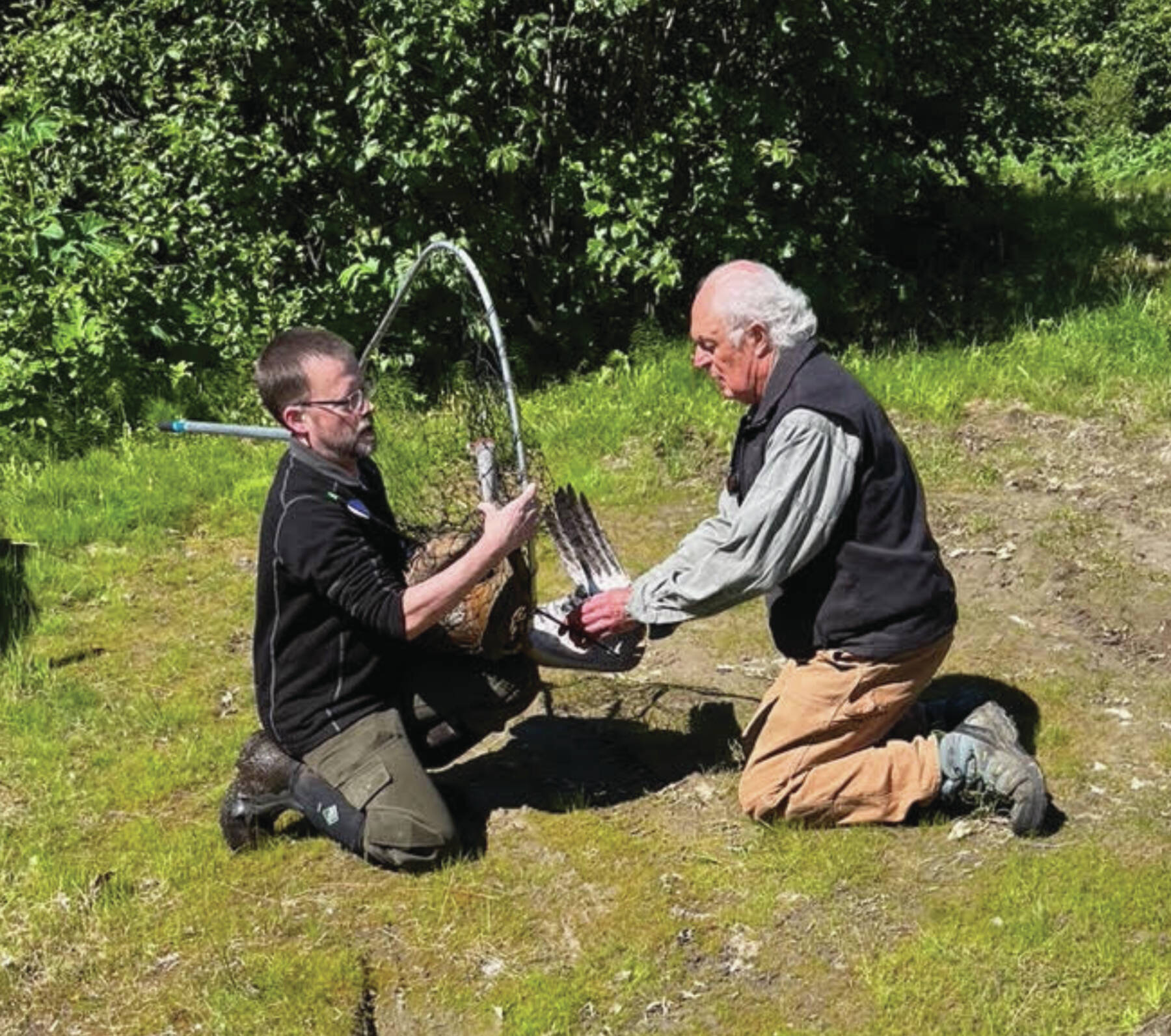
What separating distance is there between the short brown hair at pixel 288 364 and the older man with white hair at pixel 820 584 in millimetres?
989

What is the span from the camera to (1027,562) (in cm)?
569

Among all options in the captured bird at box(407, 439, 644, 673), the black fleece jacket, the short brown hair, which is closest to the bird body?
the captured bird at box(407, 439, 644, 673)

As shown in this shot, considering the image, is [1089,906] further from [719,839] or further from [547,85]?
[547,85]

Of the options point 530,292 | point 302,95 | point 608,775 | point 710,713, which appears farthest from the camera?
point 530,292

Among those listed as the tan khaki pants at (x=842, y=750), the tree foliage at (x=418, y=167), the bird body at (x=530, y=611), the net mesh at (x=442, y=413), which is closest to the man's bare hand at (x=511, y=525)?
the bird body at (x=530, y=611)

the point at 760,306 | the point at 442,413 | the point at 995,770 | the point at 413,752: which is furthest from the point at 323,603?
the point at 442,413

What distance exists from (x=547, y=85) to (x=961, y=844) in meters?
5.50

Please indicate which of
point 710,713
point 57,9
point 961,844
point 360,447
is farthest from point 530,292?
point 961,844

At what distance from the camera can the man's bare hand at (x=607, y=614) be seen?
155 inches

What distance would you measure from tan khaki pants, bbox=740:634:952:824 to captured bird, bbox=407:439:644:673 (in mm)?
514

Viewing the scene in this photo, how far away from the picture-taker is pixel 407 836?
3.86 metres

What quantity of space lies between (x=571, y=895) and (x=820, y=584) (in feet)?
3.62

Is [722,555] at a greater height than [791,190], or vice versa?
[791,190]

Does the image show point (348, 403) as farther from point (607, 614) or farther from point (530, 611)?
point (607, 614)
